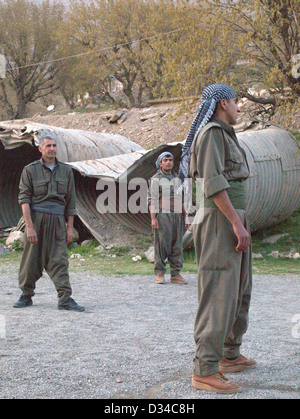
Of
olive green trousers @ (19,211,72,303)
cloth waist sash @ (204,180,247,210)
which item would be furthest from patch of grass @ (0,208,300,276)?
cloth waist sash @ (204,180,247,210)

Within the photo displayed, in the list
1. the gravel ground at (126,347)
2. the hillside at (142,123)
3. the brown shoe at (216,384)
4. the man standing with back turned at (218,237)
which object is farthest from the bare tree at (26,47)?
the brown shoe at (216,384)

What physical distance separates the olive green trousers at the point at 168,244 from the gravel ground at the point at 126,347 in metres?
0.76

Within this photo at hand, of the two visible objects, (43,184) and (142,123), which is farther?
(142,123)

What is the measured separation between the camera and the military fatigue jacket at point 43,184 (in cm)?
633

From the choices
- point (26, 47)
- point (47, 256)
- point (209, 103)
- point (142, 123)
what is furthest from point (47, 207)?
point (26, 47)

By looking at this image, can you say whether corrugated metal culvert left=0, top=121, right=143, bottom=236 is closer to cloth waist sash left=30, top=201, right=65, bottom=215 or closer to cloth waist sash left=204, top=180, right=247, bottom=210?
cloth waist sash left=30, top=201, right=65, bottom=215

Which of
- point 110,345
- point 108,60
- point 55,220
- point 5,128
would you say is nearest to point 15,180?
point 5,128

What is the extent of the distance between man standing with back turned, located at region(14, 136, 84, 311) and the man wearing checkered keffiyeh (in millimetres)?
2832

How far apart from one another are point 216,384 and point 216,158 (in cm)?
131

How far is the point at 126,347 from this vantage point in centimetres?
457

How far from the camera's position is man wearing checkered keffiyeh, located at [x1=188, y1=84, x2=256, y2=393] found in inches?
138

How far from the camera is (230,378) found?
149 inches

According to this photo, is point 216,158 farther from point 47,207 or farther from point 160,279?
point 160,279

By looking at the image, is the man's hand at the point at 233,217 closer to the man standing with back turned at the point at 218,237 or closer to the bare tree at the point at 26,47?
the man standing with back turned at the point at 218,237
